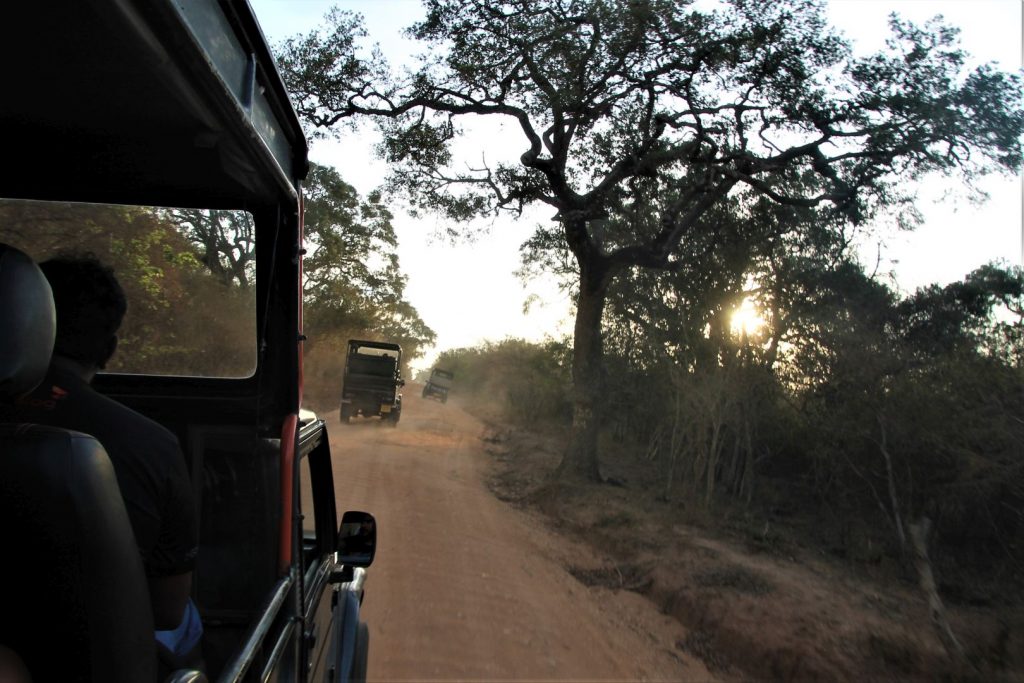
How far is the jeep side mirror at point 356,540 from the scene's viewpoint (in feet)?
9.25

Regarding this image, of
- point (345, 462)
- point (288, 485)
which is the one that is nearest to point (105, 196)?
point (288, 485)

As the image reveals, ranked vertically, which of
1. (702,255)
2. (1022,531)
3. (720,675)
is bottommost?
(720,675)

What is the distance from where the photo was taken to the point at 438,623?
208 inches

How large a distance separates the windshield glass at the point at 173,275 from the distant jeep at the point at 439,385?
45.8m

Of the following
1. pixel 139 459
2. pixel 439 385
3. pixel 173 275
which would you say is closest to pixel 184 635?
pixel 139 459

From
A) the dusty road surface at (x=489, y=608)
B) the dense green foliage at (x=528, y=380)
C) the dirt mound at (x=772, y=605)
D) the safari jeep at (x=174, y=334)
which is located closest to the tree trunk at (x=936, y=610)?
the dirt mound at (x=772, y=605)

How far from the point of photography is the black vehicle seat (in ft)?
3.72

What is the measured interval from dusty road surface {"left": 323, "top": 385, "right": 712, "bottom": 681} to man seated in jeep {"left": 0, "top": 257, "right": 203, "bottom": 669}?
2928mm

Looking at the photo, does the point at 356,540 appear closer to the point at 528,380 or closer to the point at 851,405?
the point at 851,405

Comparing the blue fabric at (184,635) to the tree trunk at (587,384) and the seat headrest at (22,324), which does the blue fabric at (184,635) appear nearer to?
the seat headrest at (22,324)


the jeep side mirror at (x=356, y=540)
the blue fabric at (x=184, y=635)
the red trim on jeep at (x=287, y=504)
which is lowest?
the blue fabric at (x=184, y=635)

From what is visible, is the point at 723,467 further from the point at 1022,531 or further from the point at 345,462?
the point at 345,462

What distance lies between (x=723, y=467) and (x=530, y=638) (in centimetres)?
689

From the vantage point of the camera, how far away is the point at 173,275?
2.69 metres
